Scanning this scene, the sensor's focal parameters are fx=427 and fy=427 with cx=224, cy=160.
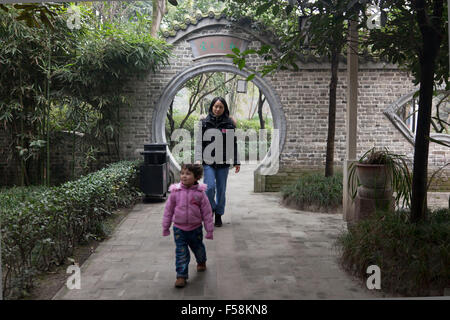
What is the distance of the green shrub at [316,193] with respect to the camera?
6090mm

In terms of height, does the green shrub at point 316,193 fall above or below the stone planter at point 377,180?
below

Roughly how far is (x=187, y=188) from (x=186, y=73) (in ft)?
17.3

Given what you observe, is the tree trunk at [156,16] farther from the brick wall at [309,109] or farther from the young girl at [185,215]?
the young girl at [185,215]

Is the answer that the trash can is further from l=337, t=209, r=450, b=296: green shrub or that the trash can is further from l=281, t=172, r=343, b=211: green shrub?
l=337, t=209, r=450, b=296: green shrub

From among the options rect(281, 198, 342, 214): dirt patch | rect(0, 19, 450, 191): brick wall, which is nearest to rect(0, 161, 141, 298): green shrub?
rect(281, 198, 342, 214): dirt patch

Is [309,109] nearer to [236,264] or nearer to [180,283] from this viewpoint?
[236,264]

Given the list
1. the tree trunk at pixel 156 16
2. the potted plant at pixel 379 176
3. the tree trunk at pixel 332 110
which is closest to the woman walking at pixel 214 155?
the potted plant at pixel 379 176

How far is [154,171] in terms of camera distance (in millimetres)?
6613

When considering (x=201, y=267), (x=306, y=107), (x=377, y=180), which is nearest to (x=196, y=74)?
(x=306, y=107)

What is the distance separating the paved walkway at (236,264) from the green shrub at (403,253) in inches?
7.5

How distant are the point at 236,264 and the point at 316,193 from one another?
2.77 meters

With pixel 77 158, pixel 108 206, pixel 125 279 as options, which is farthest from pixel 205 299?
pixel 77 158

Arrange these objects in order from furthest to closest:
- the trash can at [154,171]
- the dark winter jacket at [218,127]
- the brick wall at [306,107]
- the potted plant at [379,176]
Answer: the brick wall at [306,107], the trash can at [154,171], the dark winter jacket at [218,127], the potted plant at [379,176]

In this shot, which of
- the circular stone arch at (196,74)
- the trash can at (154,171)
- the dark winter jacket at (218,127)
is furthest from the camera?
the circular stone arch at (196,74)
